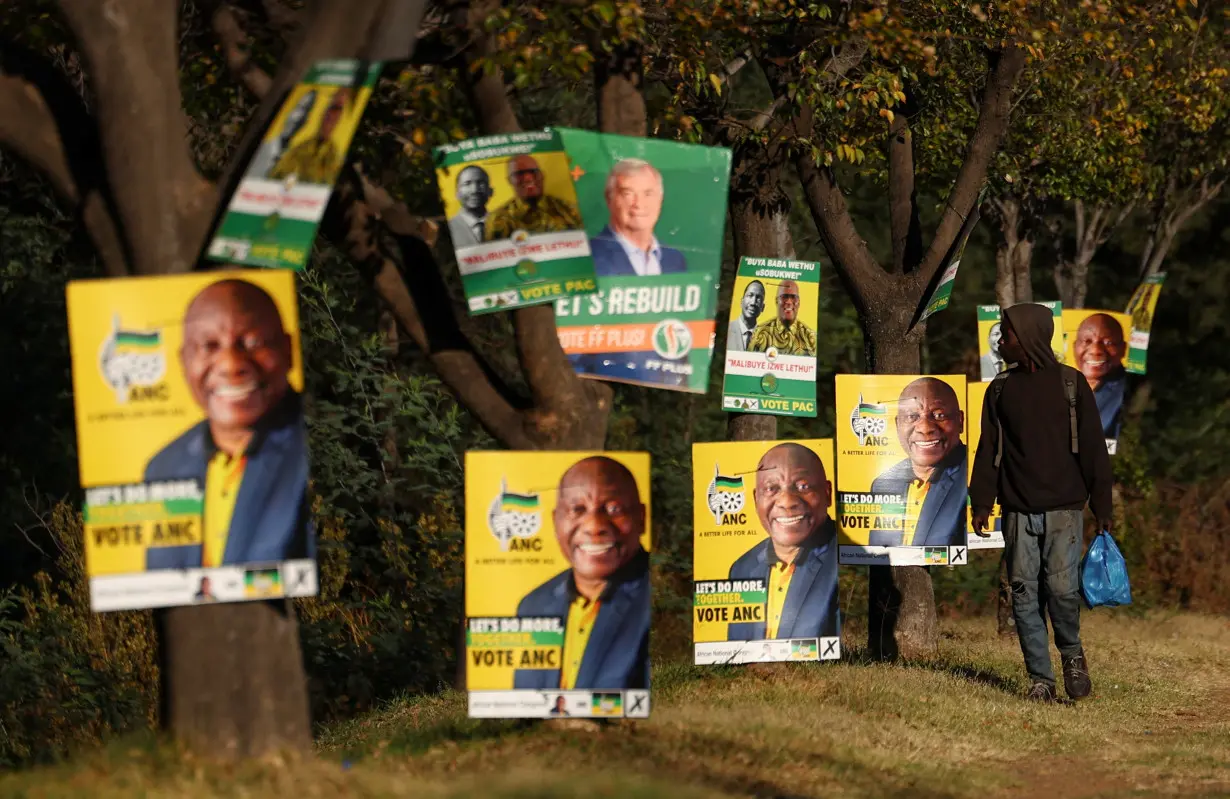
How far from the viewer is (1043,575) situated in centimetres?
1227

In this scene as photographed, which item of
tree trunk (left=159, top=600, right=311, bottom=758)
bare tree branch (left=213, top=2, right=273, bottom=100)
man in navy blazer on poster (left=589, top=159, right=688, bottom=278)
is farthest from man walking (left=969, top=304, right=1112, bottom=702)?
tree trunk (left=159, top=600, right=311, bottom=758)

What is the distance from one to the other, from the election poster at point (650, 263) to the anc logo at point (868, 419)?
3.98 m

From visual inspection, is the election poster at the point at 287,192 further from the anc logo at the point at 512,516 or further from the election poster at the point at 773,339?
the election poster at the point at 773,339

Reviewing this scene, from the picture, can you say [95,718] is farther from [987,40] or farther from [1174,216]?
A: [1174,216]

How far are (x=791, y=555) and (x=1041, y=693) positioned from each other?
6.31ft

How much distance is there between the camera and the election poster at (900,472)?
1357 centimetres

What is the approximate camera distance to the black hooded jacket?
12062 mm

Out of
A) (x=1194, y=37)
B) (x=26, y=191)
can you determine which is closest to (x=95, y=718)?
(x=26, y=191)

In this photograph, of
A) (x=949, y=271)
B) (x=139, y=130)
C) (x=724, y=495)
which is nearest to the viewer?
(x=139, y=130)

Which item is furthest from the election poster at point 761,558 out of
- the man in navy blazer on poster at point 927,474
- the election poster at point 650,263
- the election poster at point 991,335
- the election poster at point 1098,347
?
the election poster at point 1098,347

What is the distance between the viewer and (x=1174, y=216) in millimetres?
26688

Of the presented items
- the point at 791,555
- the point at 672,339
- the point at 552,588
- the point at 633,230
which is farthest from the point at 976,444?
the point at 552,588

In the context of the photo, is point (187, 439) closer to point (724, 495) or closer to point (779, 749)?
point (779, 749)

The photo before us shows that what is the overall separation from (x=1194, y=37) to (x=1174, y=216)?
18.9 feet
